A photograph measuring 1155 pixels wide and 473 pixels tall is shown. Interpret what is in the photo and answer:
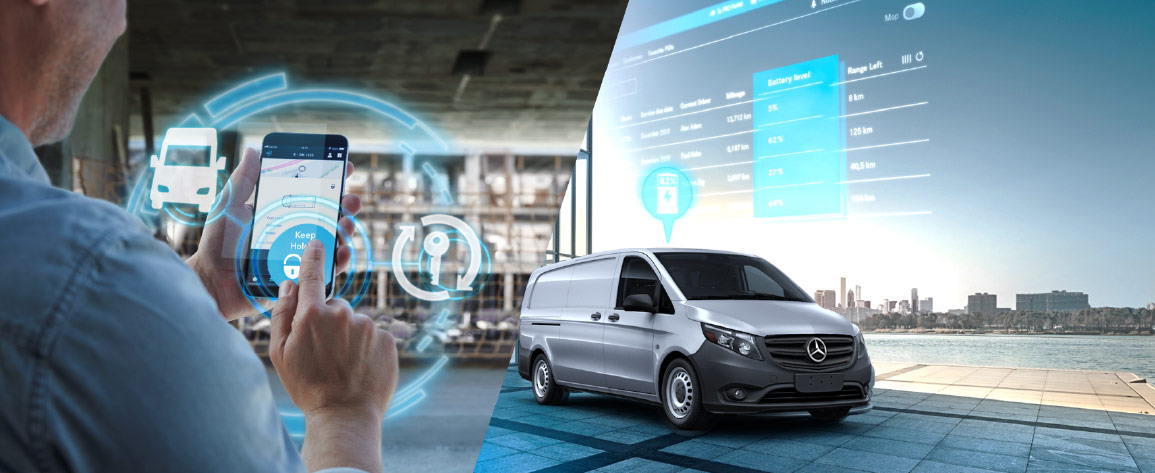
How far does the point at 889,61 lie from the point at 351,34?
278 cm

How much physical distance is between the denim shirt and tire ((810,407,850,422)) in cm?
348

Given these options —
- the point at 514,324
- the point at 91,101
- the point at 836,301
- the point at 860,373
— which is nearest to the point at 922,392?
the point at 836,301

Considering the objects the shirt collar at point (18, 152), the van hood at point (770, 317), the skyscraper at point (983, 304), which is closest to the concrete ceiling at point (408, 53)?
the van hood at point (770, 317)

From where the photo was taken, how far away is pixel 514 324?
673 centimetres

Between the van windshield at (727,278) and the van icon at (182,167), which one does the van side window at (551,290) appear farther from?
the van icon at (182,167)

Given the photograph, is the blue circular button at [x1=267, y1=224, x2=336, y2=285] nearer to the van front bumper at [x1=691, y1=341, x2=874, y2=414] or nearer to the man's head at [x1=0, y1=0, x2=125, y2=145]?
the man's head at [x1=0, y1=0, x2=125, y2=145]

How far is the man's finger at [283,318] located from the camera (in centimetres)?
37

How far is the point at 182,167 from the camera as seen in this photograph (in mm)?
2076

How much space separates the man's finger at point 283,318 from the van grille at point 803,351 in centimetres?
258

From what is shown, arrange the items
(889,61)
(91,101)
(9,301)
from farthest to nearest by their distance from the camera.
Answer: (889,61)
(91,101)
(9,301)

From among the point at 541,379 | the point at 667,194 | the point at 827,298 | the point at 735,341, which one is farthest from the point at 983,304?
the point at 541,379

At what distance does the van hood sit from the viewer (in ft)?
9.35

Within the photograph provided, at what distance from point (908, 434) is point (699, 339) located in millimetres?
1387

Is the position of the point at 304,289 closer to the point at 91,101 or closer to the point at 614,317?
the point at 614,317
